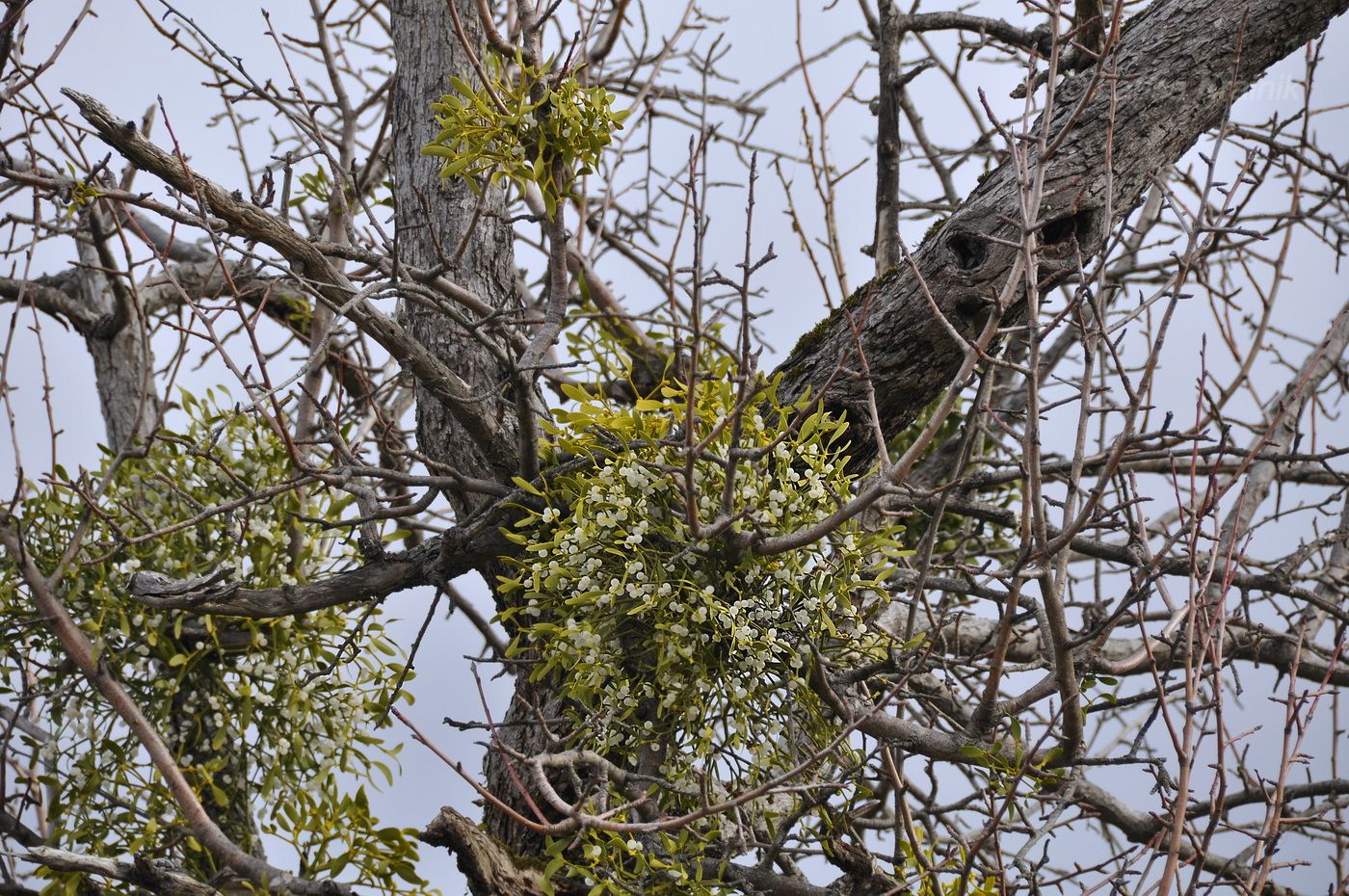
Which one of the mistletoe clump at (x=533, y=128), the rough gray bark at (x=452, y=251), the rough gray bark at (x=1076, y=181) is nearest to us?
the mistletoe clump at (x=533, y=128)

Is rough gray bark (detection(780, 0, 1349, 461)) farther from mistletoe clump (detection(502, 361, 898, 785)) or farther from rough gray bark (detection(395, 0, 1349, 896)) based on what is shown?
mistletoe clump (detection(502, 361, 898, 785))

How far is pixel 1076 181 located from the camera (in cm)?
203

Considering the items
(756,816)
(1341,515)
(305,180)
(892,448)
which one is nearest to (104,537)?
(305,180)

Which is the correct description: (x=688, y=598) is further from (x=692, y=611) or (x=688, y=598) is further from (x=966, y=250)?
(x=966, y=250)

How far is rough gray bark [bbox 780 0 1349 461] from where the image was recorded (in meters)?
2.04

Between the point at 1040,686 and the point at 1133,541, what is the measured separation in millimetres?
710

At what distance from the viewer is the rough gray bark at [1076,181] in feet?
6.68

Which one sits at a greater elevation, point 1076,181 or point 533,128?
→ point 533,128

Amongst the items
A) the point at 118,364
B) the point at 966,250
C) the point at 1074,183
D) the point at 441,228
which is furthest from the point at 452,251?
Answer: the point at 118,364

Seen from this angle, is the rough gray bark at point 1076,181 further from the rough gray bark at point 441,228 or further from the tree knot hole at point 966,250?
the rough gray bark at point 441,228

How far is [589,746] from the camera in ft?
6.19

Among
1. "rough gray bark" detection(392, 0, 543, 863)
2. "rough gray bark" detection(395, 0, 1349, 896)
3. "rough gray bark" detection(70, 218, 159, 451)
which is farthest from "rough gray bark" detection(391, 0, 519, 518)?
"rough gray bark" detection(70, 218, 159, 451)

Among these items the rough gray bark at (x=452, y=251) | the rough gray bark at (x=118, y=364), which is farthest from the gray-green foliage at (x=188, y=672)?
the rough gray bark at (x=118, y=364)

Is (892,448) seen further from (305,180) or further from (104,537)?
(104,537)
